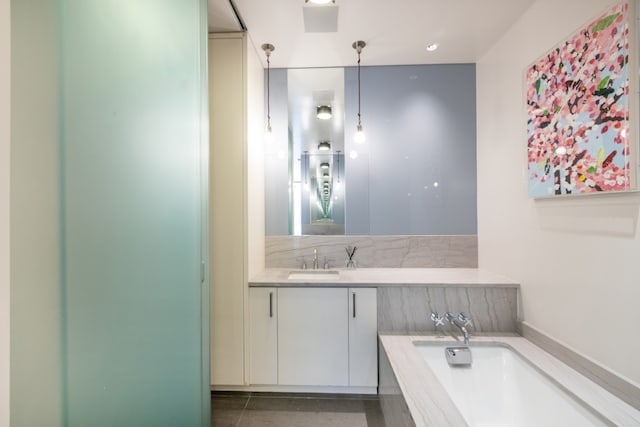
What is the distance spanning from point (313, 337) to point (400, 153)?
1.79m

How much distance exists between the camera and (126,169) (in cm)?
88

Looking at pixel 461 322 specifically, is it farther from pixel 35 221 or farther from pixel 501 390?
pixel 35 221

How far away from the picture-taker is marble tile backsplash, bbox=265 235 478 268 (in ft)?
8.39

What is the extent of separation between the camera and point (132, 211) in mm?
911

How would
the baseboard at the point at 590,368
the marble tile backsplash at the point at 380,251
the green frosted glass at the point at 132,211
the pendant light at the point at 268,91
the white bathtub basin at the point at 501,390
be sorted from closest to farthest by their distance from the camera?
the green frosted glass at the point at 132,211, the baseboard at the point at 590,368, the white bathtub basin at the point at 501,390, the pendant light at the point at 268,91, the marble tile backsplash at the point at 380,251

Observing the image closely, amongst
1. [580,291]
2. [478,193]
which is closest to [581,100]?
[580,291]

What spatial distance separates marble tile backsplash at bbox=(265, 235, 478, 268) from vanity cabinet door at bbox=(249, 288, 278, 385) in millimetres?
543

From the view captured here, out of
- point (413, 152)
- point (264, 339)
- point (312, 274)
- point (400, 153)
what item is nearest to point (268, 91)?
point (400, 153)

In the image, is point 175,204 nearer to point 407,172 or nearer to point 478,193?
point 407,172

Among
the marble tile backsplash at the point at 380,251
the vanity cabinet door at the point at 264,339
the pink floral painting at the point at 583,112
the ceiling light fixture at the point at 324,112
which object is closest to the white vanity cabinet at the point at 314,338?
the vanity cabinet door at the point at 264,339

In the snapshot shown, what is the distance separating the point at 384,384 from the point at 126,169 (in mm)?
A: 1913

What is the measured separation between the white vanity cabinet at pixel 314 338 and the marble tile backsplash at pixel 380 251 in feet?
1.76

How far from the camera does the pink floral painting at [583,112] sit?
125 cm

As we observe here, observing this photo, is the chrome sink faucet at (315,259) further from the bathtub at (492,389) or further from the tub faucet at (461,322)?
the tub faucet at (461,322)
